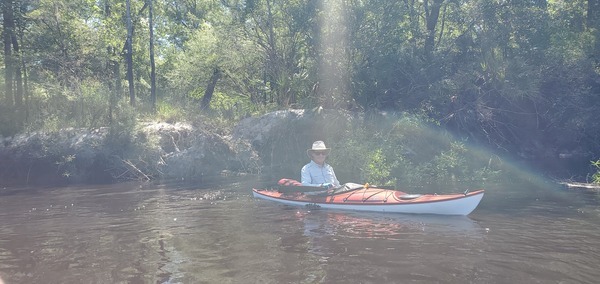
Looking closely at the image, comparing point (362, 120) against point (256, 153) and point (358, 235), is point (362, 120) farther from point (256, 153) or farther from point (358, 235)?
point (358, 235)

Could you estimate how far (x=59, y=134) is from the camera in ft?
55.7

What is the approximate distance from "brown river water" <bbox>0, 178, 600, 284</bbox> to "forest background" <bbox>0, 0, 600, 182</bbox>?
8.05m

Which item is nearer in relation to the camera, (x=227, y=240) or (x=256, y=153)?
(x=227, y=240)

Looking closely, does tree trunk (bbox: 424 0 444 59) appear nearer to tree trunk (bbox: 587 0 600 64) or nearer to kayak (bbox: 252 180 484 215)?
tree trunk (bbox: 587 0 600 64)

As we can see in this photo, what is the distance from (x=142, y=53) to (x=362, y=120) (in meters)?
13.6

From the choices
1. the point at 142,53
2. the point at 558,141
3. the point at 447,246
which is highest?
the point at 142,53

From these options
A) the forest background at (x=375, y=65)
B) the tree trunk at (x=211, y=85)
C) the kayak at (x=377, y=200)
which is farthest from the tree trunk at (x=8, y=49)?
the kayak at (x=377, y=200)

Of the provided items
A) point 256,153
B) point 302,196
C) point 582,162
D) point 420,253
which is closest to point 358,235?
point 420,253

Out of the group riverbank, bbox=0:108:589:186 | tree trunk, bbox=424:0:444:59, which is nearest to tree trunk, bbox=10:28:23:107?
riverbank, bbox=0:108:589:186

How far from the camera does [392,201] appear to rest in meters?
8.80

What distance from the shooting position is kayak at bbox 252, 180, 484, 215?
27.3 feet

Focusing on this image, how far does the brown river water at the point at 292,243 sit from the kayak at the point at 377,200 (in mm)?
244

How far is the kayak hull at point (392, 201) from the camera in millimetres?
8297

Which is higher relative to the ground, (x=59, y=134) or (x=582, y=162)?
(x=59, y=134)
